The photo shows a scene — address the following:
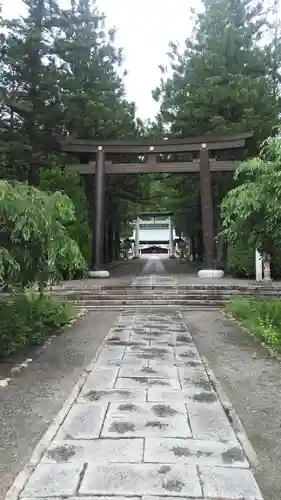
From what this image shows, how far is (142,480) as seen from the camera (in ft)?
9.45

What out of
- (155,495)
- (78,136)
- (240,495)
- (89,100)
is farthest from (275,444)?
(78,136)

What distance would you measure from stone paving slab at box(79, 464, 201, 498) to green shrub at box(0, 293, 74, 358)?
153 inches

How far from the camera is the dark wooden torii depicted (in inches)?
727

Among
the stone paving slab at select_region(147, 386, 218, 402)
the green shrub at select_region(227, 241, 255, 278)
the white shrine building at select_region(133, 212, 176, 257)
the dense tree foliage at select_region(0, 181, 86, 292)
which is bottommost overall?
the stone paving slab at select_region(147, 386, 218, 402)

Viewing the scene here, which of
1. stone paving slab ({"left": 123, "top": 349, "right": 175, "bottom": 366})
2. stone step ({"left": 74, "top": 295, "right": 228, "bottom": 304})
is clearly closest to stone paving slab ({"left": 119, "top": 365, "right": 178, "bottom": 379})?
stone paving slab ({"left": 123, "top": 349, "right": 175, "bottom": 366})

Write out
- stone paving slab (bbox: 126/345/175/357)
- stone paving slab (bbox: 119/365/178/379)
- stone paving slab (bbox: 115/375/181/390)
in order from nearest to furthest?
stone paving slab (bbox: 115/375/181/390), stone paving slab (bbox: 119/365/178/379), stone paving slab (bbox: 126/345/175/357)

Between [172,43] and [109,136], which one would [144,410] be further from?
[172,43]

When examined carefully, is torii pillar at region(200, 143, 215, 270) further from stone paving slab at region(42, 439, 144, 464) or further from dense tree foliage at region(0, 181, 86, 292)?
stone paving slab at region(42, 439, 144, 464)

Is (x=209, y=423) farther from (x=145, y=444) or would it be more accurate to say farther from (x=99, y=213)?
(x=99, y=213)

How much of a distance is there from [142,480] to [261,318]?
6.43 meters

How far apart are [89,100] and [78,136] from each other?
215 cm

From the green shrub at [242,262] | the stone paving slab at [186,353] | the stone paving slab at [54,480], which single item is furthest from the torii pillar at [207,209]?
the stone paving slab at [54,480]

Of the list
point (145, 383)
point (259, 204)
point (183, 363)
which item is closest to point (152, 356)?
point (183, 363)

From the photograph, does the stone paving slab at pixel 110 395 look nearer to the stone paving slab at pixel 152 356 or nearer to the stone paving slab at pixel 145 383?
the stone paving slab at pixel 145 383
